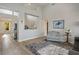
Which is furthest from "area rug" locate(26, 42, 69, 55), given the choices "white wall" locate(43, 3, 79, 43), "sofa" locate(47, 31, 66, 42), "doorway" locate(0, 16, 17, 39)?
"doorway" locate(0, 16, 17, 39)

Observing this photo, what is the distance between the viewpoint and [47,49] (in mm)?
2184

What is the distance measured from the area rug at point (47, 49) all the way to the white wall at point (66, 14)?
0.90ft

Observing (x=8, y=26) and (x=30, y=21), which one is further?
(x=30, y=21)

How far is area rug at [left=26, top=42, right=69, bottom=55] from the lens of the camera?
2.14 meters

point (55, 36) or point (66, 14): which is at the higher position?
point (66, 14)

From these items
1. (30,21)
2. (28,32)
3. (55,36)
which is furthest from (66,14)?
(28,32)

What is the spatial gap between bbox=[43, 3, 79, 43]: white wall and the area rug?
0.90ft

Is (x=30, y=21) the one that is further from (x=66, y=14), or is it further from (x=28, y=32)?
(x=66, y=14)

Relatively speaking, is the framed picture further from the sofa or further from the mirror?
the mirror

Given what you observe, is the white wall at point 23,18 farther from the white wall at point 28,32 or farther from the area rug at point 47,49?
the area rug at point 47,49

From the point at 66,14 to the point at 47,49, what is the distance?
745 millimetres
